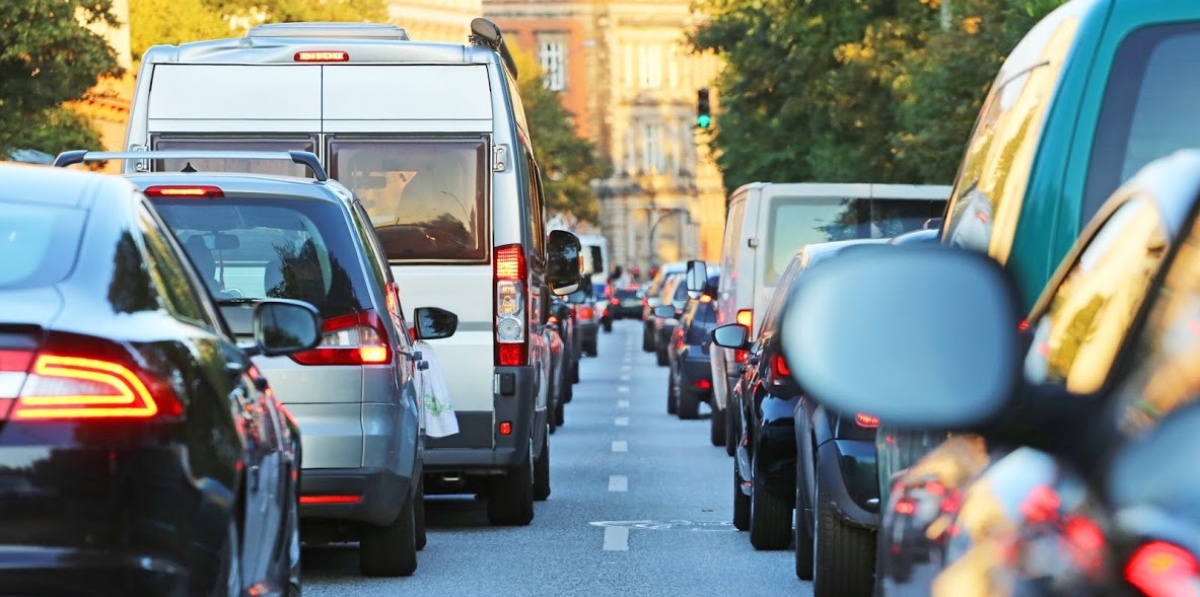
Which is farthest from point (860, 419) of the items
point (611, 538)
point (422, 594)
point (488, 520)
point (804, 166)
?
point (804, 166)

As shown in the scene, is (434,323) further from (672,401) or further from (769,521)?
(672,401)

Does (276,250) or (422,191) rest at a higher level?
(276,250)

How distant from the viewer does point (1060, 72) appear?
15.9 feet

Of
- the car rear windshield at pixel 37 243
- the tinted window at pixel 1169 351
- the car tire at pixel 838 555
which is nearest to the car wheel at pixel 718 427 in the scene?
the car tire at pixel 838 555

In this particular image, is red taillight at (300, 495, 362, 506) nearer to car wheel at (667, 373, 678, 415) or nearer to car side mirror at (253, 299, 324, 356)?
car side mirror at (253, 299, 324, 356)

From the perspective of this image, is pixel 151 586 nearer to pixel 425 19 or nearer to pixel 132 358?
pixel 132 358

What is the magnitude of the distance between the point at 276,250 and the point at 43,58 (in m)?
21.9

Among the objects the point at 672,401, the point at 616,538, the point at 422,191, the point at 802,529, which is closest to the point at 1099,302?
the point at 802,529

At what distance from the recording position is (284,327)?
22.8 ft

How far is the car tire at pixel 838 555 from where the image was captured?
9.73 m

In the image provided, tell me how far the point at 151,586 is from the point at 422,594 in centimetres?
576

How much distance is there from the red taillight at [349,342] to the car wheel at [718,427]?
11.1 meters

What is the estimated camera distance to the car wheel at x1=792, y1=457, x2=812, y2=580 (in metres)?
10.4

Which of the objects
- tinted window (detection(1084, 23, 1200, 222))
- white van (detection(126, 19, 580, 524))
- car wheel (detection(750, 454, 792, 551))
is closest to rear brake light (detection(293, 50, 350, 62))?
white van (detection(126, 19, 580, 524))
